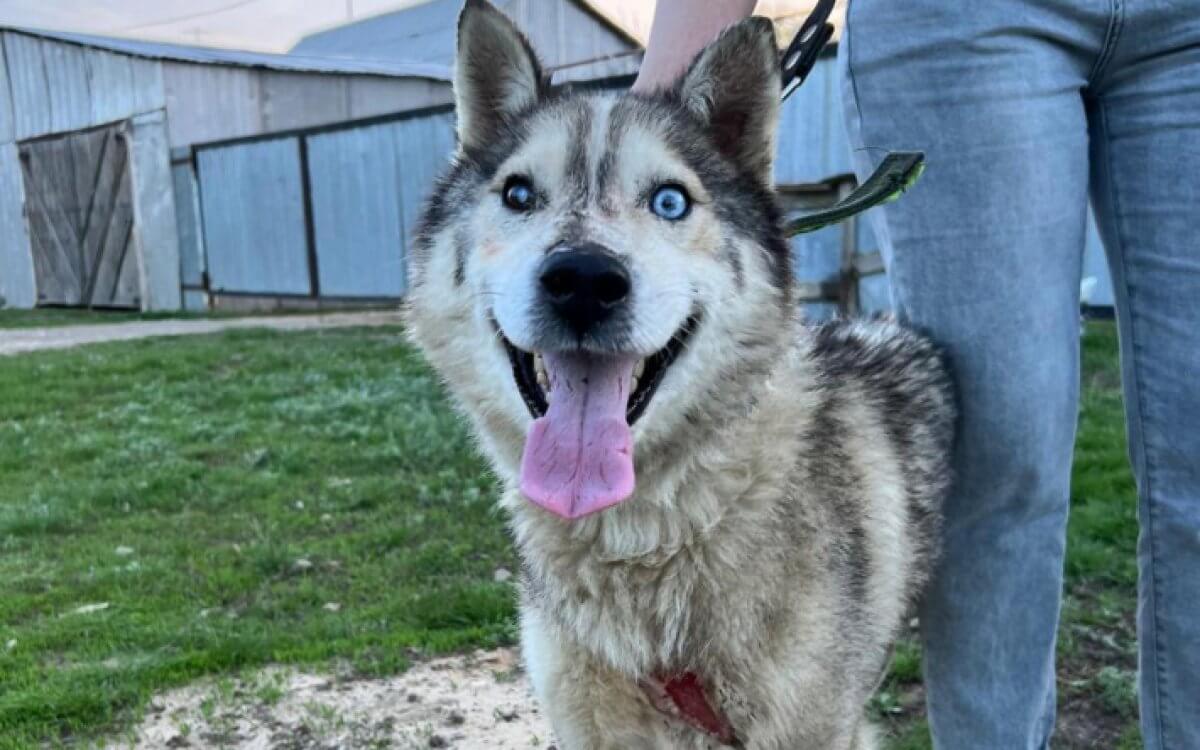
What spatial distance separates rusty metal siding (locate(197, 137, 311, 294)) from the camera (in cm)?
1463

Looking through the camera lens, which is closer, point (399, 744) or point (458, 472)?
point (399, 744)

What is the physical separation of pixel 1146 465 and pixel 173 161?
1688 cm

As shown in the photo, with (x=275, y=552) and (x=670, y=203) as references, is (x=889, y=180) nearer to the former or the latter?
(x=670, y=203)

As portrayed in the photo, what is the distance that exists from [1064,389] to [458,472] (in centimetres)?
399

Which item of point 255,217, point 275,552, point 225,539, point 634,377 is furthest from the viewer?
point 255,217

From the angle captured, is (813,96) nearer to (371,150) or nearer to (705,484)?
(371,150)

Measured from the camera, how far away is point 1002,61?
196 cm

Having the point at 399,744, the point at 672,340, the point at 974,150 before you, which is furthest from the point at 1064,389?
the point at 399,744

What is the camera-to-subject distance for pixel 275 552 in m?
4.41

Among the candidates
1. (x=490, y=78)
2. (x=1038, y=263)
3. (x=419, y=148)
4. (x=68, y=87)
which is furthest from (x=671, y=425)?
(x=68, y=87)

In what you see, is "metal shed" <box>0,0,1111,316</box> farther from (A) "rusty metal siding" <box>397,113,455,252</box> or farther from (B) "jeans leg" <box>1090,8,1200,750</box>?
(B) "jeans leg" <box>1090,8,1200,750</box>

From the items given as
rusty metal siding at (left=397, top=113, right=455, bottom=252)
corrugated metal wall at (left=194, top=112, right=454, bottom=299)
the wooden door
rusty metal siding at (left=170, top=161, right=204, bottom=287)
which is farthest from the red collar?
the wooden door

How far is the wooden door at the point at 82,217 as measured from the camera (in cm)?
1741

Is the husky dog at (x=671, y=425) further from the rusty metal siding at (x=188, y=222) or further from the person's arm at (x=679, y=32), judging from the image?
the rusty metal siding at (x=188, y=222)
